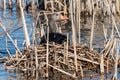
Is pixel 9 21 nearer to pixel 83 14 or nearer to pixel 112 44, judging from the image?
pixel 83 14

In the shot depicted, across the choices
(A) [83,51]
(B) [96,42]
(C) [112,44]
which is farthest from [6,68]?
(B) [96,42]

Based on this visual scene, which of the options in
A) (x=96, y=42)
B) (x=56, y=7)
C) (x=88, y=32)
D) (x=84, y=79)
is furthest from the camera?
(x=56, y=7)

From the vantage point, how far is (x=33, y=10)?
742 inches

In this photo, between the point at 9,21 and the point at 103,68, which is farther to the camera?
the point at 9,21

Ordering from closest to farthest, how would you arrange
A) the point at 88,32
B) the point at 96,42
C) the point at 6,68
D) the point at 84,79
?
1. the point at 84,79
2. the point at 6,68
3. the point at 96,42
4. the point at 88,32

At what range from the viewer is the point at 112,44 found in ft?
32.9

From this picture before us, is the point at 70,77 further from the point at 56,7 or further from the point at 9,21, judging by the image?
the point at 56,7

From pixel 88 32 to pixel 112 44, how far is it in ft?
17.9

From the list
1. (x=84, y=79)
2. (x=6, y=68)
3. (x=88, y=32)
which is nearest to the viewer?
(x=84, y=79)

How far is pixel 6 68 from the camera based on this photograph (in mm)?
9969

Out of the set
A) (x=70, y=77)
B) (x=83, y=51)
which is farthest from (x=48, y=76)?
(x=83, y=51)

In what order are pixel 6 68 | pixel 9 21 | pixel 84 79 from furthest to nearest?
1. pixel 9 21
2. pixel 6 68
3. pixel 84 79

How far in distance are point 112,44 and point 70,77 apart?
1.26 metres

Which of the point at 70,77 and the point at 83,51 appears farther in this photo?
Result: the point at 83,51
